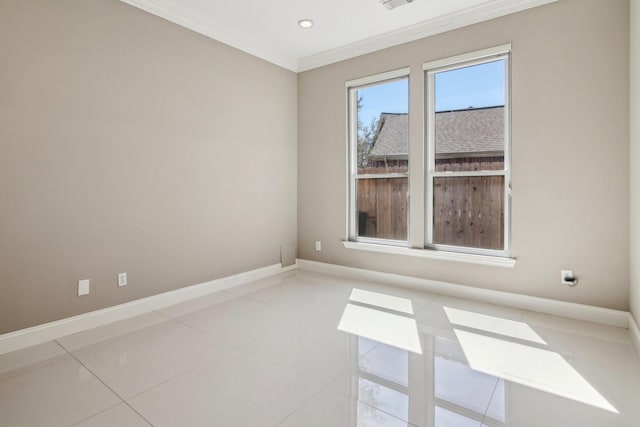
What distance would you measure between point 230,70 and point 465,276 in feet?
11.3

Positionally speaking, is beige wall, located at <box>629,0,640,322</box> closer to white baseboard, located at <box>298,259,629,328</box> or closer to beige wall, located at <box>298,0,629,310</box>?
beige wall, located at <box>298,0,629,310</box>

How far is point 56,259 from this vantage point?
2604 mm

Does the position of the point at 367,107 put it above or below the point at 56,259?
above

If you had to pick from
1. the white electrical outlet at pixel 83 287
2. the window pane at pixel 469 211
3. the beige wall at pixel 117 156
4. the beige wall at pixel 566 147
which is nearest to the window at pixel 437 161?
the window pane at pixel 469 211

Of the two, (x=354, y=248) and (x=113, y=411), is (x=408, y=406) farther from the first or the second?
(x=354, y=248)

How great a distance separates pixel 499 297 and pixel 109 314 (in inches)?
142

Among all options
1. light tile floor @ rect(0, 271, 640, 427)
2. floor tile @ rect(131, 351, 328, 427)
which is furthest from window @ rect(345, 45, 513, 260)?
floor tile @ rect(131, 351, 328, 427)

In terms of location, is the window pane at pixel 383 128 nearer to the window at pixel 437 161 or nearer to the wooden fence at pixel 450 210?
the window at pixel 437 161

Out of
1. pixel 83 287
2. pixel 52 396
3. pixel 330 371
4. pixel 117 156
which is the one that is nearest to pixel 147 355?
pixel 52 396

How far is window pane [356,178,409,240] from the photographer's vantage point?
4039mm

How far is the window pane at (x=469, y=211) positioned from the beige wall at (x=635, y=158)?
3.17 feet

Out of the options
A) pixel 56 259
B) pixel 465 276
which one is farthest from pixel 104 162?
pixel 465 276

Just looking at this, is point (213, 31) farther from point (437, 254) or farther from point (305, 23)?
point (437, 254)

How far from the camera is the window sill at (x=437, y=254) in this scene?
3303mm
